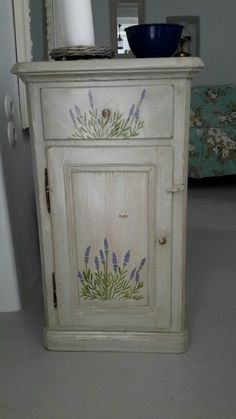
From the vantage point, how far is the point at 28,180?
1.93 metres

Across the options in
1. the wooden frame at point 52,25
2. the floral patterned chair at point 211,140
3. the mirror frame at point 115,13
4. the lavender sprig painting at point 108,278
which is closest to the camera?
the lavender sprig painting at point 108,278

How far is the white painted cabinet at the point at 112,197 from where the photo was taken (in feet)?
3.96

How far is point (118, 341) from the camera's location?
1462 millimetres

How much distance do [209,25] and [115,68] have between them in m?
3.53

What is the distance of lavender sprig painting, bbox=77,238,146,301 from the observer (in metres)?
1.38

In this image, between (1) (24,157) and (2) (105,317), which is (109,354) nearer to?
(2) (105,317)

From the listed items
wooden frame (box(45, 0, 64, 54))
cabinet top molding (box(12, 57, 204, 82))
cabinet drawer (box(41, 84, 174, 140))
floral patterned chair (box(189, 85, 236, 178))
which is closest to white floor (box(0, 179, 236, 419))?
cabinet drawer (box(41, 84, 174, 140))

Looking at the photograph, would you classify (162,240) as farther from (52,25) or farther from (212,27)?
(212,27)

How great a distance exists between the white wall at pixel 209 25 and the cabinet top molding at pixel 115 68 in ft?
10.8

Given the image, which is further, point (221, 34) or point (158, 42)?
point (221, 34)

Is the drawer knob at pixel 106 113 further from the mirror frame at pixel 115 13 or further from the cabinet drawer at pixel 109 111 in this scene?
the mirror frame at pixel 115 13

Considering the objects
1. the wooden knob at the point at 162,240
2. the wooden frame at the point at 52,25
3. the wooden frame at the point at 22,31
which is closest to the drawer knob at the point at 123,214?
the wooden knob at the point at 162,240

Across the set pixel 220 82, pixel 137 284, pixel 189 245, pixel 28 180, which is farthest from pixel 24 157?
pixel 220 82

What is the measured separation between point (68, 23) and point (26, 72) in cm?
29
